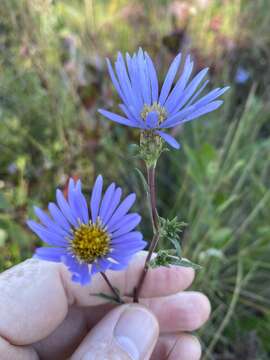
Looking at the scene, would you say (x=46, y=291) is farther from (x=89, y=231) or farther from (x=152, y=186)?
(x=152, y=186)

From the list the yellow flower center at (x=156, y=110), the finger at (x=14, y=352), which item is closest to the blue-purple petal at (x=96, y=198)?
the yellow flower center at (x=156, y=110)

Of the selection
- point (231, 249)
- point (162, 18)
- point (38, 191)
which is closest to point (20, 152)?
point (38, 191)

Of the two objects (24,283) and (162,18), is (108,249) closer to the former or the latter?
(24,283)

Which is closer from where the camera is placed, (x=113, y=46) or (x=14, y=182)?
(x=14, y=182)

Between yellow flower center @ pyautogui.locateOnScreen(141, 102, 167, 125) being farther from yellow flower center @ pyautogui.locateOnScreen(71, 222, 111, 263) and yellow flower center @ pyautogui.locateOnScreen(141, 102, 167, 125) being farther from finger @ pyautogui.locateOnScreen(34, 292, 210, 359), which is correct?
finger @ pyautogui.locateOnScreen(34, 292, 210, 359)

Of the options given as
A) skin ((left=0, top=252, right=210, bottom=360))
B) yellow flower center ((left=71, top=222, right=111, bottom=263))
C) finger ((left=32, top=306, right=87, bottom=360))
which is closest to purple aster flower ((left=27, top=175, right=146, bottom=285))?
yellow flower center ((left=71, top=222, right=111, bottom=263))

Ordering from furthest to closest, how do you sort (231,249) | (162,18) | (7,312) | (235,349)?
(162,18) → (231,249) → (235,349) → (7,312)

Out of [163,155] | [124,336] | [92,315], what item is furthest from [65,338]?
[163,155]
